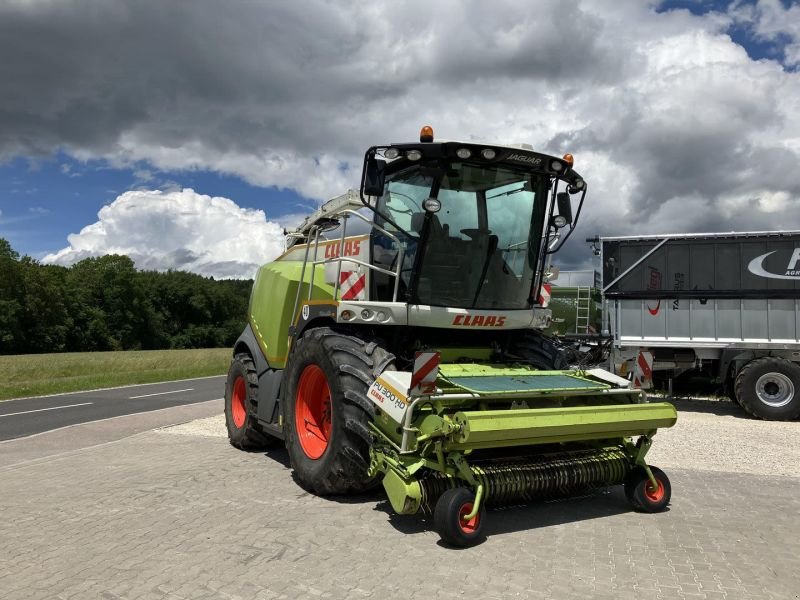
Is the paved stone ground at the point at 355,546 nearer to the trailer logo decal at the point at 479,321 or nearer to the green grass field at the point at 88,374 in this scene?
the trailer logo decal at the point at 479,321

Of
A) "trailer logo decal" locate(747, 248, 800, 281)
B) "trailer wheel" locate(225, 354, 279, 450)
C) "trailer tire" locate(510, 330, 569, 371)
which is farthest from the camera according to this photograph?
"trailer logo decal" locate(747, 248, 800, 281)

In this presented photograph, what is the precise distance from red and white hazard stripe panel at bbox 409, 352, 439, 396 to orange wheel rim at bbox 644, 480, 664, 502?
2.06 meters

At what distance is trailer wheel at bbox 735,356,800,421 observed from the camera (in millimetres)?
10891

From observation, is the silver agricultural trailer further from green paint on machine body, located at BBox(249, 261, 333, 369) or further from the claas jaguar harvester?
green paint on machine body, located at BBox(249, 261, 333, 369)

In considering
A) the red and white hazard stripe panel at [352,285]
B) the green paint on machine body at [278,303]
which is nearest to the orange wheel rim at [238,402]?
the green paint on machine body at [278,303]

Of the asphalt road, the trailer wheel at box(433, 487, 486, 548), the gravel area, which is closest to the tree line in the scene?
the asphalt road

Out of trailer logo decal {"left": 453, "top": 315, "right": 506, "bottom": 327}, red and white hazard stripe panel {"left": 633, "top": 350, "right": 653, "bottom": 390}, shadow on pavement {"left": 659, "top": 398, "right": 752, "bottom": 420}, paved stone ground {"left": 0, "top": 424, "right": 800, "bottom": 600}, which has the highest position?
trailer logo decal {"left": 453, "top": 315, "right": 506, "bottom": 327}

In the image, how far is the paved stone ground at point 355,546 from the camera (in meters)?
3.56

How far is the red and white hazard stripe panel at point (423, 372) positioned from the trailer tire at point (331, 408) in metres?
0.63

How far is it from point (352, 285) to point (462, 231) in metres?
1.12

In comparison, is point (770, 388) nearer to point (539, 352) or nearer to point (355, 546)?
point (539, 352)

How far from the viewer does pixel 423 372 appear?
4484 mm

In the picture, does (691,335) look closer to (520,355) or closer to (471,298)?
(520,355)

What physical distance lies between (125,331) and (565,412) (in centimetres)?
7098
